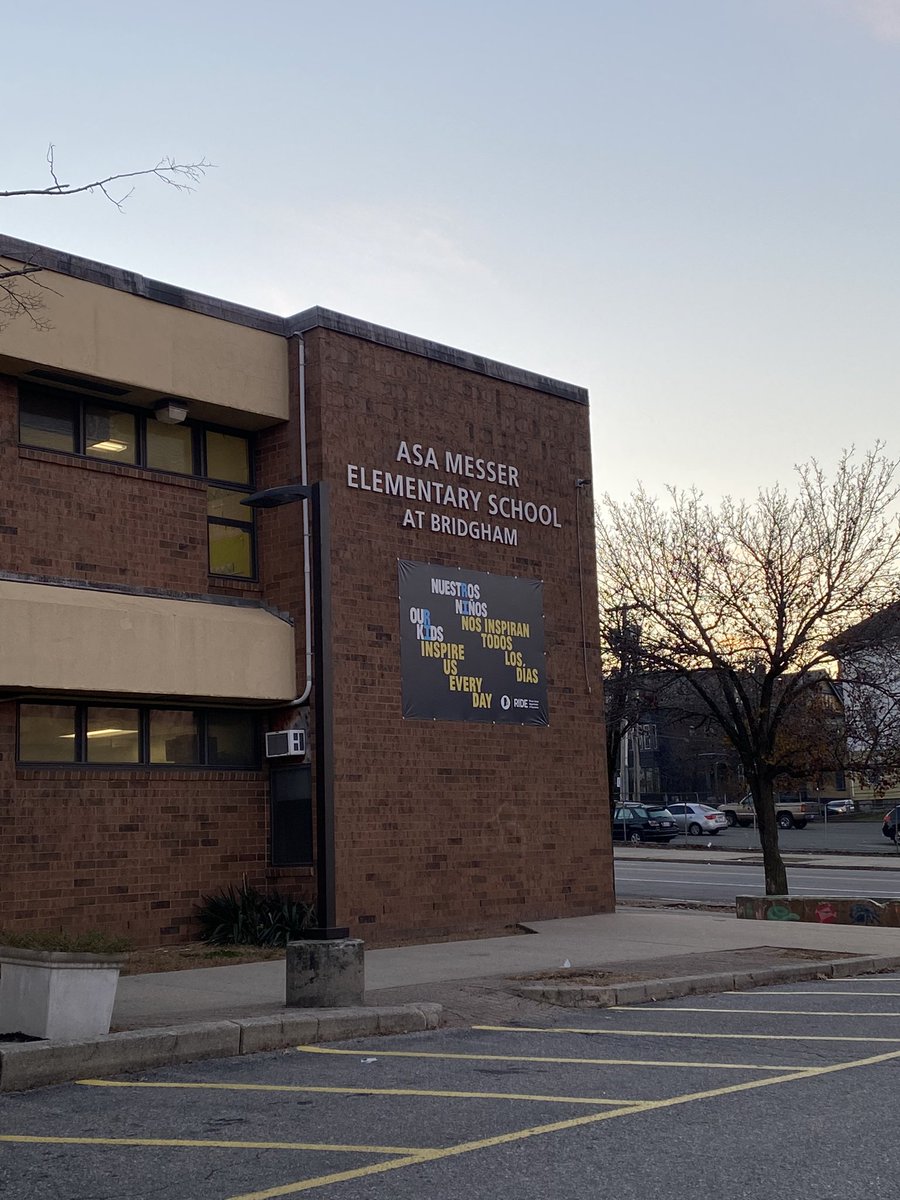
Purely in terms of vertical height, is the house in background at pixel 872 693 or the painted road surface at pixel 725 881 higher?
the house in background at pixel 872 693

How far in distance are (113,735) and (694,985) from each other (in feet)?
24.0

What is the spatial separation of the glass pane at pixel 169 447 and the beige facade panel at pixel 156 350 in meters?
0.42

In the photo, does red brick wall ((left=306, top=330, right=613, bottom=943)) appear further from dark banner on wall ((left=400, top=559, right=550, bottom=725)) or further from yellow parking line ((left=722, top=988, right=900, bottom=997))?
yellow parking line ((left=722, top=988, right=900, bottom=997))

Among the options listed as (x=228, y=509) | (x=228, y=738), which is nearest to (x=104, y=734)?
(x=228, y=738)

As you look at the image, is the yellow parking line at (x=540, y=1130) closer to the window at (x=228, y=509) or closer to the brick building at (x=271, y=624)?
the brick building at (x=271, y=624)

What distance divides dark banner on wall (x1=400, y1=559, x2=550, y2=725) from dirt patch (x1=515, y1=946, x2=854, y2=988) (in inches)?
192

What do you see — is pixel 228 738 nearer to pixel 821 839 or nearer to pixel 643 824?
pixel 821 839

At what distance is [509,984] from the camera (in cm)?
1266

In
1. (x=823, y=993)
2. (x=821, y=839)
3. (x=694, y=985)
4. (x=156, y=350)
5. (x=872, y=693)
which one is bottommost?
(x=821, y=839)

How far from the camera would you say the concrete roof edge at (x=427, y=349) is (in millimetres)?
17953

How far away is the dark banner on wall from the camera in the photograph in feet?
59.3

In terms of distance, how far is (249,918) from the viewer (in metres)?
16.2

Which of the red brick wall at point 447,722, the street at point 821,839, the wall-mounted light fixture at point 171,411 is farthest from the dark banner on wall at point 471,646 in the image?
the street at point 821,839

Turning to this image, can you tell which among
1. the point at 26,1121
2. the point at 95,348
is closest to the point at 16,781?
the point at 95,348
